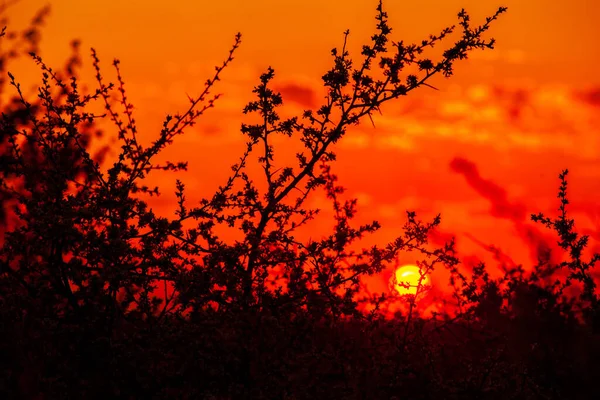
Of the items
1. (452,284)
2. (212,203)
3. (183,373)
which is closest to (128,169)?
(212,203)

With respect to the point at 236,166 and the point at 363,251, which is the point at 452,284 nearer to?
the point at 363,251

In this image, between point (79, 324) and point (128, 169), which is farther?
point (128, 169)

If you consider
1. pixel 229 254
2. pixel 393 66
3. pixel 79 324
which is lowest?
pixel 79 324

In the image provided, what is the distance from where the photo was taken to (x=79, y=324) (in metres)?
6.42

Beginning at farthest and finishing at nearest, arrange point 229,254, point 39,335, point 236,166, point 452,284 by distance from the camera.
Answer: point 452,284, point 236,166, point 229,254, point 39,335

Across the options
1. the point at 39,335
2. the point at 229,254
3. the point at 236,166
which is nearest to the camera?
the point at 39,335

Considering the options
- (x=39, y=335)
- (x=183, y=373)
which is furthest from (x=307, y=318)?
(x=39, y=335)

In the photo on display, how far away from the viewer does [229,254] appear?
21.5ft

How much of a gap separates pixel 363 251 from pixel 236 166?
1519 mm

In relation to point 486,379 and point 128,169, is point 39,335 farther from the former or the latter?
point 486,379

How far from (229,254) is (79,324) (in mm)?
1406

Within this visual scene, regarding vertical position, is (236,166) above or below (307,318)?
above

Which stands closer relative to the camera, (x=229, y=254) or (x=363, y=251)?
(x=229, y=254)

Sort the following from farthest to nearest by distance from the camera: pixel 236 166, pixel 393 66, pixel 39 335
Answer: pixel 236 166 → pixel 393 66 → pixel 39 335
